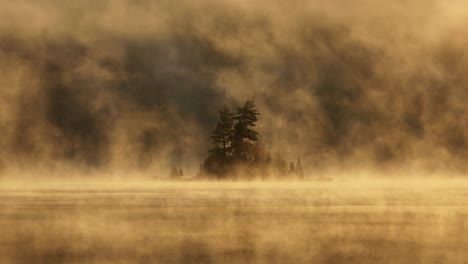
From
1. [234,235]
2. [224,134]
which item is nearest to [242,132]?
[224,134]

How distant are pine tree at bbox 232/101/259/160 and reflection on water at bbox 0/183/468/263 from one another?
4897 cm

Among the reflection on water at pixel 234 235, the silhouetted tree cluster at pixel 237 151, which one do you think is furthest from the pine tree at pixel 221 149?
the reflection on water at pixel 234 235

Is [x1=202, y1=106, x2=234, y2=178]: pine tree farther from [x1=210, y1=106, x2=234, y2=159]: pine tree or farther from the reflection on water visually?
the reflection on water

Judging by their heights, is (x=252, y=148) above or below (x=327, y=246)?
above

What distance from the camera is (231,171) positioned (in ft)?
296

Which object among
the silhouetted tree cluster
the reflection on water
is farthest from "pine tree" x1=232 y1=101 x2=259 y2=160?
the reflection on water

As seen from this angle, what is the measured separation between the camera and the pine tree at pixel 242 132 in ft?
300

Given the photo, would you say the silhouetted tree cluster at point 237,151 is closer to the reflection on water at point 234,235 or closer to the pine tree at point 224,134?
the pine tree at point 224,134

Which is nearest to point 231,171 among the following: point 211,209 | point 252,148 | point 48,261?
point 252,148

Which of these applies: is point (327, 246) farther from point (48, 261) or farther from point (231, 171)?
point (231, 171)

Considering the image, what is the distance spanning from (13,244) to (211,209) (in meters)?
16.4

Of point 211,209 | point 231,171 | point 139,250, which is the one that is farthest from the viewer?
point 231,171

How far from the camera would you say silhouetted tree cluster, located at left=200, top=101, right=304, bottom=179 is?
90438 millimetres

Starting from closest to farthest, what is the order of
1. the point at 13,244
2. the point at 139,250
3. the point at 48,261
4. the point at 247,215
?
the point at 48,261
the point at 139,250
the point at 13,244
the point at 247,215
